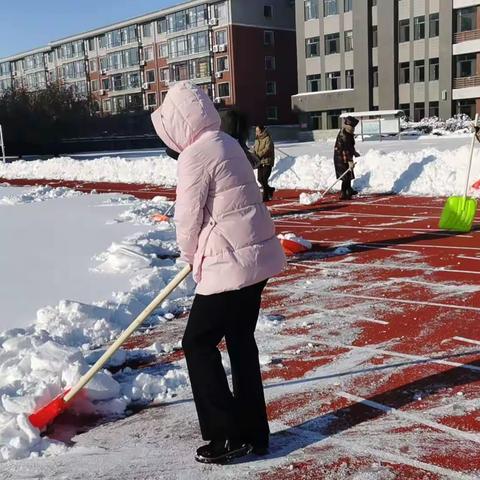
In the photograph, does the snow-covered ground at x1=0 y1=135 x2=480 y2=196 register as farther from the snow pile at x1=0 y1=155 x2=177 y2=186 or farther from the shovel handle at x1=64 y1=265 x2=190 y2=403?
the shovel handle at x1=64 y1=265 x2=190 y2=403

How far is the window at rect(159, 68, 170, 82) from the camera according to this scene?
6575 cm

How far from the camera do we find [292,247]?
837 centimetres

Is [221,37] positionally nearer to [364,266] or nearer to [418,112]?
[418,112]

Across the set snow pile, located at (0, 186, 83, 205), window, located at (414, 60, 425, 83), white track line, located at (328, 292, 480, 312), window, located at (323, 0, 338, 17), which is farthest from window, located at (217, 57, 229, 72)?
white track line, located at (328, 292, 480, 312)

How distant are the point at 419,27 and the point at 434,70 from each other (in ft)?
10.7

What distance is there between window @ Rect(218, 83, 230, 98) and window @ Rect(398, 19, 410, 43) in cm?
1852

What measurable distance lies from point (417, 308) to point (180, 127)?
3.50 metres

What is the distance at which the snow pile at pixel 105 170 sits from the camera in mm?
22594

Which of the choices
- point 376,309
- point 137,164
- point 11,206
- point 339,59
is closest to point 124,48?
point 339,59

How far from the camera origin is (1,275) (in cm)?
740

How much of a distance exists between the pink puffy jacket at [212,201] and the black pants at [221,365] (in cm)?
10

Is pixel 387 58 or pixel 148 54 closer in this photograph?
pixel 387 58

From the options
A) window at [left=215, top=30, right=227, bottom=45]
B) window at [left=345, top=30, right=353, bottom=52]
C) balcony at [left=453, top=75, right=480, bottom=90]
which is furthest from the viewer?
window at [left=215, top=30, right=227, bottom=45]

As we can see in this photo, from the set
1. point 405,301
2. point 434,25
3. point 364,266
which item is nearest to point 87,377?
point 405,301
